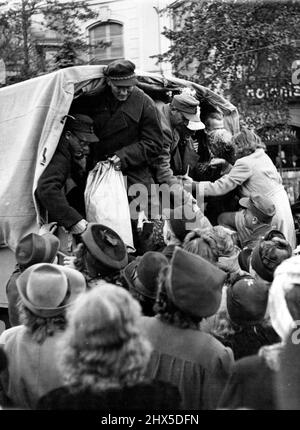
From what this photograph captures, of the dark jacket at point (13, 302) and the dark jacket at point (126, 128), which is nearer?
the dark jacket at point (13, 302)

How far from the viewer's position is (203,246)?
14.3 feet

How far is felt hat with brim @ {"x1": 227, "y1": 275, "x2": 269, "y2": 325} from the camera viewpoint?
3842mm

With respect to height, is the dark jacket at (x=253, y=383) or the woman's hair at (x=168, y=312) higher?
the woman's hair at (x=168, y=312)

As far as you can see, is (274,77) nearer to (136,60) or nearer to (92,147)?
(136,60)

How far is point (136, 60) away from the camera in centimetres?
1149

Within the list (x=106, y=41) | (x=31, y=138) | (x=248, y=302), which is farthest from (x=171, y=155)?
(x=106, y=41)

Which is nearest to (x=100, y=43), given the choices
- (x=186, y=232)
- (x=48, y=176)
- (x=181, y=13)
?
(x=181, y=13)

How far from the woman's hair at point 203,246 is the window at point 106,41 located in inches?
194

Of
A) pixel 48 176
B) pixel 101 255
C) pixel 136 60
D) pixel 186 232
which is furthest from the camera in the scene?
pixel 136 60

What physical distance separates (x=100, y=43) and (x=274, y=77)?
498 centimetres

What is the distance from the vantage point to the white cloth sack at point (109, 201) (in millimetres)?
5777

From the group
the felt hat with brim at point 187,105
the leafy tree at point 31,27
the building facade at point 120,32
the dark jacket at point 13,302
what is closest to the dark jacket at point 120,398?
the dark jacket at point 13,302

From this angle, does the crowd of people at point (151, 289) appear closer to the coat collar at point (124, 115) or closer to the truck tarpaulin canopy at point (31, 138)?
the coat collar at point (124, 115)

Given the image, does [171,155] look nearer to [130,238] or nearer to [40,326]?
[130,238]
